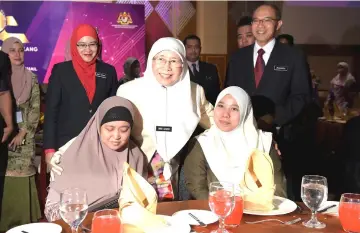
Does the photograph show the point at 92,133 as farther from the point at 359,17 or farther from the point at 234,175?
the point at 359,17

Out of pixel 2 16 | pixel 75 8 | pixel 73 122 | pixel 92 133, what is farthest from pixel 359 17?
pixel 92 133

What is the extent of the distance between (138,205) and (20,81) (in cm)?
256

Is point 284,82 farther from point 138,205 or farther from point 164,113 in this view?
point 138,205

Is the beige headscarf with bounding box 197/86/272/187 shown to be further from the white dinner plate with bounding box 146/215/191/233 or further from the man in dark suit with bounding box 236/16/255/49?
the man in dark suit with bounding box 236/16/255/49

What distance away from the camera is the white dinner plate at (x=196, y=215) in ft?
4.94

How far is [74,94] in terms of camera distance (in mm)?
2871

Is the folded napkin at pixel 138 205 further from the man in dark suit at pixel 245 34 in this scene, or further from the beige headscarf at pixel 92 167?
the man in dark suit at pixel 245 34

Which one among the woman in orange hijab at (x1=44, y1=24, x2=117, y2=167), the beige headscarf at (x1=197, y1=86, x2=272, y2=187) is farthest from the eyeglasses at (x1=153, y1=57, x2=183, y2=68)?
the woman in orange hijab at (x1=44, y1=24, x2=117, y2=167)

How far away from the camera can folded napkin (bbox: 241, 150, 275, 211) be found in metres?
1.66

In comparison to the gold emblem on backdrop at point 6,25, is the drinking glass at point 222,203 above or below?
below

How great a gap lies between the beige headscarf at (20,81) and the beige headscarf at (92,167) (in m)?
1.67

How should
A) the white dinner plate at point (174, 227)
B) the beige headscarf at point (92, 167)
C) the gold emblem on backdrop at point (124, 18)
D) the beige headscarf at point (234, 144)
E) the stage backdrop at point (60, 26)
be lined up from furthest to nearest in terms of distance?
the gold emblem on backdrop at point (124, 18), the stage backdrop at point (60, 26), the beige headscarf at point (234, 144), the beige headscarf at point (92, 167), the white dinner plate at point (174, 227)

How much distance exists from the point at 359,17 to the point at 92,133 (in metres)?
5.98

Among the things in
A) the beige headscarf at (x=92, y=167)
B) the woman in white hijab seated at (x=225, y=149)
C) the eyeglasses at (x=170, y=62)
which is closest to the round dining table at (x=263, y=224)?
the beige headscarf at (x=92, y=167)
